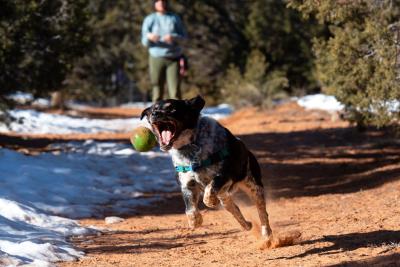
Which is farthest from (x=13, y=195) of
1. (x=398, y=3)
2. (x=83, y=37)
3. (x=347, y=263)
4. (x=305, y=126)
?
(x=305, y=126)

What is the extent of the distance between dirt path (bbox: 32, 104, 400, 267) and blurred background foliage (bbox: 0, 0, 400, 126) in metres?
1.21

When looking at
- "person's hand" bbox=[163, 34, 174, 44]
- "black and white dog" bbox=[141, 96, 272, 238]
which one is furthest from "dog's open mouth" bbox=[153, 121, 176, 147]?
"person's hand" bbox=[163, 34, 174, 44]

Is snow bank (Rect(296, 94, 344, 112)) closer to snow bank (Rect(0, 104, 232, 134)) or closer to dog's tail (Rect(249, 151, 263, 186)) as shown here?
snow bank (Rect(0, 104, 232, 134))

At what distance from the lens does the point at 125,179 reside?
11.9 m

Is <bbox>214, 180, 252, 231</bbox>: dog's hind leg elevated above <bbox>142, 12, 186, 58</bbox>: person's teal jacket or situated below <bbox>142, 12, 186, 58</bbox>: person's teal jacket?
below

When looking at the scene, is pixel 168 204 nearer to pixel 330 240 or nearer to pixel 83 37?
pixel 330 240

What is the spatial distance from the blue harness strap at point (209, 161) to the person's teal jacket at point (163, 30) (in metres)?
5.34

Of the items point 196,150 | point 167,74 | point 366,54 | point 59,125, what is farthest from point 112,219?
point 59,125

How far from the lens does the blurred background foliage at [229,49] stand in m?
10.0

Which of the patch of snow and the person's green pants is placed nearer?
the patch of snow

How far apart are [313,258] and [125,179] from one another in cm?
615

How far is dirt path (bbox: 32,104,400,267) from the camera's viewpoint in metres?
6.34

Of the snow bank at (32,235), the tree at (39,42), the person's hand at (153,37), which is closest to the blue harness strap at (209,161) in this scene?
the snow bank at (32,235)

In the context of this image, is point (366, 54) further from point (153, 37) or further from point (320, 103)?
point (320, 103)
